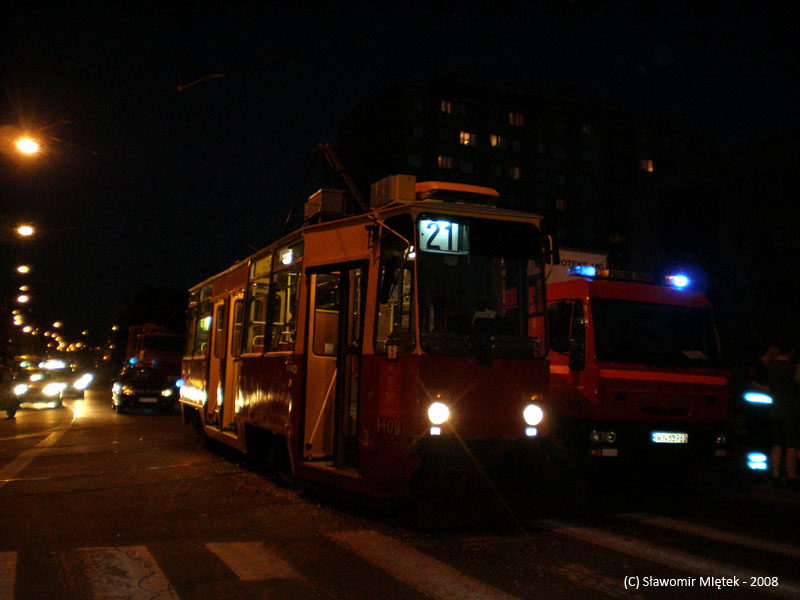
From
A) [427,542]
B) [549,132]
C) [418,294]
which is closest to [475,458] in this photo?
[427,542]

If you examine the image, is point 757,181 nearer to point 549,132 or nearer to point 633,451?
point 633,451

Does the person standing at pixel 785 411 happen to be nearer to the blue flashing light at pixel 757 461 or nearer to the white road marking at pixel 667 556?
the blue flashing light at pixel 757 461

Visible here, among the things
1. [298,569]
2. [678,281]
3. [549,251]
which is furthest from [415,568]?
[678,281]

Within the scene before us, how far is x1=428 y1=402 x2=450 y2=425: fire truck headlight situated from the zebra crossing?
3.87ft

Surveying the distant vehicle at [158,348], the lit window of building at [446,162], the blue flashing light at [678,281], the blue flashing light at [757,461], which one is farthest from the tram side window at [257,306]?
the lit window of building at [446,162]

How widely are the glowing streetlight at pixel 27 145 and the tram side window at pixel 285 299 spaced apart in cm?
607

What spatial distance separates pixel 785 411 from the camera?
1070cm

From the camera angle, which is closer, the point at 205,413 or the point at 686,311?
the point at 686,311

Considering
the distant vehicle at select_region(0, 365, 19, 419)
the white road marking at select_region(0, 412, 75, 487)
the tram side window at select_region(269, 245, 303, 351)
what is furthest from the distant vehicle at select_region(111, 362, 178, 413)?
the tram side window at select_region(269, 245, 303, 351)

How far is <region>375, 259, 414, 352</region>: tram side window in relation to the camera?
25.3ft

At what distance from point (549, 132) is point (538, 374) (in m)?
66.8

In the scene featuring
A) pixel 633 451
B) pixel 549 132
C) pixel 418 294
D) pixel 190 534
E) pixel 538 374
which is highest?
pixel 549 132

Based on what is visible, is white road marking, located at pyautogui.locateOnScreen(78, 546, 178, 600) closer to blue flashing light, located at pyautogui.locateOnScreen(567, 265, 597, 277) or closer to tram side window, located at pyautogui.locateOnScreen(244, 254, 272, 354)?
tram side window, located at pyautogui.locateOnScreen(244, 254, 272, 354)

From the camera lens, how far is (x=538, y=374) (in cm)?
812
